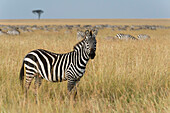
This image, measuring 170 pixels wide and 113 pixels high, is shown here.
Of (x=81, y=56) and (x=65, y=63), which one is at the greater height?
(x=81, y=56)

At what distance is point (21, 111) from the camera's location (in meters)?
3.83

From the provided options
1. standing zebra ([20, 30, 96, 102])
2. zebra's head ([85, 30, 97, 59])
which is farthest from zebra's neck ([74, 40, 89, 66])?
zebra's head ([85, 30, 97, 59])

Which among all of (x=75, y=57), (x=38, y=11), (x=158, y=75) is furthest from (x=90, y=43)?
(x=38, y=11)

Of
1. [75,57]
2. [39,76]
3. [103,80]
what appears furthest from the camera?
[103,80]

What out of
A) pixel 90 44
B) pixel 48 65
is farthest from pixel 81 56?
pixel 48 65

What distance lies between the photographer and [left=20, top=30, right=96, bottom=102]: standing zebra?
4.39 meters

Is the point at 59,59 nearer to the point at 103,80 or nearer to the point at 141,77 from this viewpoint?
the point at 103,80

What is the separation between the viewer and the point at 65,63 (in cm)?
464

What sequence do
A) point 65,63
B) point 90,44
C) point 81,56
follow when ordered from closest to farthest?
point 90,44 → point 81,56 → point 65,63

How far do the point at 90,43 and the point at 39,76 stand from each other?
137cm

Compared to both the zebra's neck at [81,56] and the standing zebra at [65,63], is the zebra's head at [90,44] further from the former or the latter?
the zebra's neck at [81,56]

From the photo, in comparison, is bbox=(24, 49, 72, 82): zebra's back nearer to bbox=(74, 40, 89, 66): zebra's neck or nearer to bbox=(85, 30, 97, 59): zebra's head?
bbox=(74, 40, 89, 66): zebra's neck

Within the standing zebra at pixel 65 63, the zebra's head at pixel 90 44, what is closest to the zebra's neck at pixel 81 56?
the standing zebra at pixel 65 63

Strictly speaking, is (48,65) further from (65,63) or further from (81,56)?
(81,56)
